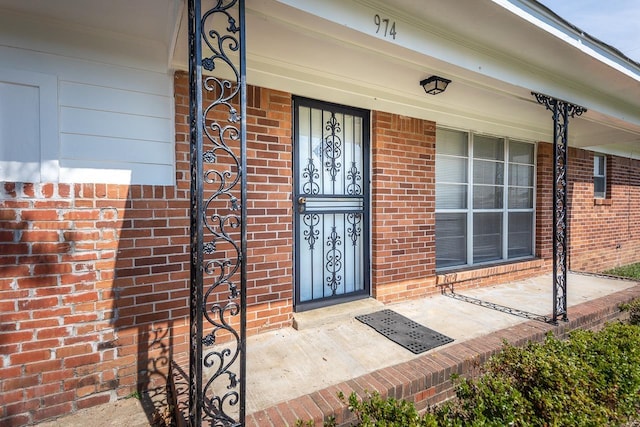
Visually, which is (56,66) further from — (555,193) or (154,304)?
(555,193)

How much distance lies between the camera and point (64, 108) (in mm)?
2148

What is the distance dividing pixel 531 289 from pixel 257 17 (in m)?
4.85

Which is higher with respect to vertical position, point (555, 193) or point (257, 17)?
point (257, 17)

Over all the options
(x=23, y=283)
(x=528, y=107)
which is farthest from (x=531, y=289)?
(x=23, y=283)

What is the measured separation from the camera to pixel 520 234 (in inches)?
202

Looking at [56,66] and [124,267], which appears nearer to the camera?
[56,66]

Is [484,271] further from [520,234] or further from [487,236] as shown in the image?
[520,234]

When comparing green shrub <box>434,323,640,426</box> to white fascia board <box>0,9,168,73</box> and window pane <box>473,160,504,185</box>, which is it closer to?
window pane <box>473,160,504,185</box>

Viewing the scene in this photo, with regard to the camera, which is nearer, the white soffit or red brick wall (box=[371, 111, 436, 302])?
the white soffit

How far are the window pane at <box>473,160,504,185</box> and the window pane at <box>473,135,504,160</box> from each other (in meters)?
0.09

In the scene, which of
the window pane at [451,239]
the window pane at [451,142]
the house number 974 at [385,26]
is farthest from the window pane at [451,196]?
the house number 974 at [385,26]

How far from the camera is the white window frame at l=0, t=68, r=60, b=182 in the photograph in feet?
6.75

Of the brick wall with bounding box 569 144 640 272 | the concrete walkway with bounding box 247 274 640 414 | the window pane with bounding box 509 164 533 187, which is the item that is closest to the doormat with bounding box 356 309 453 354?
the concrete walkway with bounding box 247 274 640 414

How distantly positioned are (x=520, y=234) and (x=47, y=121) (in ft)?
20.4
